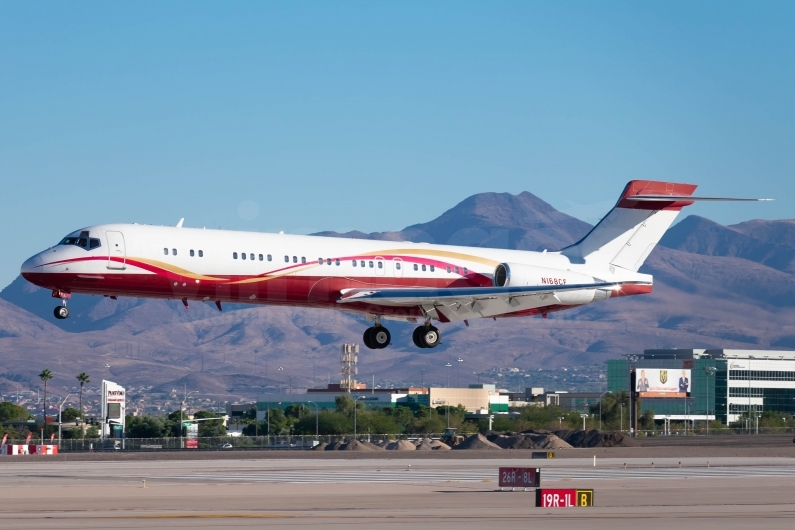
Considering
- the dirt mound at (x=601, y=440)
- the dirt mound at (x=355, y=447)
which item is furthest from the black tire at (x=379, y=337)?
the dirt mound at (x=601, y=440)

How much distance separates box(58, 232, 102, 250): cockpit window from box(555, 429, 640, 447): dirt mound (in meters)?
42.9

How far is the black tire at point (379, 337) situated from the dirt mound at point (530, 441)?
28.1 meters

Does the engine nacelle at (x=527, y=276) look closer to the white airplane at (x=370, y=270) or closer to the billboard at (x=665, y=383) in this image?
the white airplane at (x=370, y=270)

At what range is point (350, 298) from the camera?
Result: 158 feet

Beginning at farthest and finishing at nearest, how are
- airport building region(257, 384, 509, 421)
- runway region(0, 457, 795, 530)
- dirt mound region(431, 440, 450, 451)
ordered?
1. airport building region(257, 384, 509, 421)
2. dirt mound region(431, 440, 450, 451)
3. runway region(0, 457, 795, 530)

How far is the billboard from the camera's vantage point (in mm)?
151000

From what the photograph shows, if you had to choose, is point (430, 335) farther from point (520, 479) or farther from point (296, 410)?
point (296, 410)

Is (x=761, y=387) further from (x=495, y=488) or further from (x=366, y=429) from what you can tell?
(x=495, y=488)

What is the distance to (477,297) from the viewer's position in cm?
4988

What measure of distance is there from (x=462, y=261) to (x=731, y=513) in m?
22.6

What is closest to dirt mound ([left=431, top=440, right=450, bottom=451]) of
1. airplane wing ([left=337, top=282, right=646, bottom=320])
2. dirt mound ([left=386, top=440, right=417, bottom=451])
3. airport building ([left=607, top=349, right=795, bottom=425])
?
dirt mound ([left=386, top=440, right=417, bottom=451])

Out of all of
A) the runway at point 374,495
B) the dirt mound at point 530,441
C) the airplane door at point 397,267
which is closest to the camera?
the runway at point 374,495

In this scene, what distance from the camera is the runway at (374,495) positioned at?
29344 mm

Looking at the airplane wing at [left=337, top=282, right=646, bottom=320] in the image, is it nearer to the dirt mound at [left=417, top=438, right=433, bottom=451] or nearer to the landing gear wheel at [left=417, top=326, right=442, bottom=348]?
the landing gear wheel at [left=417, top=326, right=442, bottom=348]
